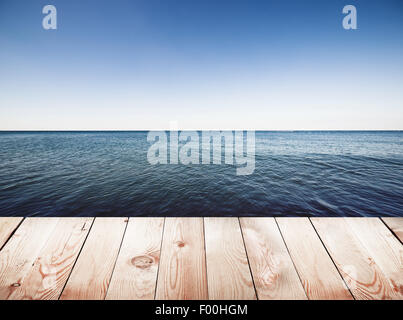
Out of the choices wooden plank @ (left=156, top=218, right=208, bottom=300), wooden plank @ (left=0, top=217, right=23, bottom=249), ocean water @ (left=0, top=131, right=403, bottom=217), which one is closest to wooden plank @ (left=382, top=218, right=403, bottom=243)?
wooden plank @ (left=156, top=218, right=208, bottom=300)

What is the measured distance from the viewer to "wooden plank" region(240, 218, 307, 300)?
124 cm

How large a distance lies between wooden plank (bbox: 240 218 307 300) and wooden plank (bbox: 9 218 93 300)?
4.95ft

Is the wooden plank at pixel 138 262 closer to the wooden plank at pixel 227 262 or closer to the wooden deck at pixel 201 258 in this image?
the wooden deck at pixel 201 258

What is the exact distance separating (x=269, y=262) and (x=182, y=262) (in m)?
0.74

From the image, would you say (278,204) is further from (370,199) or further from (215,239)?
(215,239)

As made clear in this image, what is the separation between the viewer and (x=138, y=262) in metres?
1.43

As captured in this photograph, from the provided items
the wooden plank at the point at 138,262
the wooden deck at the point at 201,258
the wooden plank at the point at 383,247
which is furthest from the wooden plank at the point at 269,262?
the wooden plank at the point at 138,262

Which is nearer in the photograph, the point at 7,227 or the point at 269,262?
the point at 269,262

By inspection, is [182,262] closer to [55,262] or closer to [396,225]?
[55,262]

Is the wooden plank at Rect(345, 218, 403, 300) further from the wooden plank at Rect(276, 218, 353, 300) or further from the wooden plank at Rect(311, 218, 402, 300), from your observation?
the wooden plank at Rect(276, 218, 353, 300)

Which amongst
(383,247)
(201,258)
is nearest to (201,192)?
(201,258)

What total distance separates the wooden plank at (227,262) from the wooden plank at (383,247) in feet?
3.51

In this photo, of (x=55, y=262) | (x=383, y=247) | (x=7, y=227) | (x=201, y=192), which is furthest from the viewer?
(x=201, y=192)
